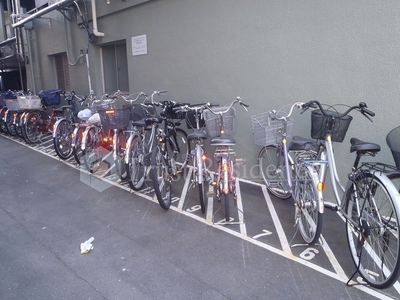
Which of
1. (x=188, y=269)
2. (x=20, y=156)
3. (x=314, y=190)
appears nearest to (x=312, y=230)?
(x=314, y=190)

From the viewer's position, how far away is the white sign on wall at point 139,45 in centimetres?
606

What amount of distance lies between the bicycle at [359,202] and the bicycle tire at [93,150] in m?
3.56

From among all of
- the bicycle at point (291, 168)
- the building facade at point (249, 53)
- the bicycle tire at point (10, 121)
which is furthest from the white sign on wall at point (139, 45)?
the bicycle tire at point (10, 121)

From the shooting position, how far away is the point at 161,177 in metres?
3.66

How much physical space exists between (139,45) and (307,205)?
4.92 meters

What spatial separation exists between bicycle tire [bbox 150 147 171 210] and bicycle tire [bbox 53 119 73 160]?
3.18 m

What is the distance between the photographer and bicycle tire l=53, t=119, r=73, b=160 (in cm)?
591

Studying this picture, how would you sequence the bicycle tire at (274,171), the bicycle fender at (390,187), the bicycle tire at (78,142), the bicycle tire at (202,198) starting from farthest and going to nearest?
the bicycle tire at (78,142) → the bicycle tire at (274,171) → the bicycle tire at (202,198) → the bicycle fender at (390,187)

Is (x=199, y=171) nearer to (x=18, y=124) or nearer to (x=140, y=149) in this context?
(x=140, y=149)

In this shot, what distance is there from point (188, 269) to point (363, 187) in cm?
165

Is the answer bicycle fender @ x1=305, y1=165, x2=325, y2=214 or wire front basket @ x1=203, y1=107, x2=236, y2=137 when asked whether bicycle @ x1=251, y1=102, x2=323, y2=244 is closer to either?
bicycle fender @ x1=305, y1=165, x2=325, y2=214

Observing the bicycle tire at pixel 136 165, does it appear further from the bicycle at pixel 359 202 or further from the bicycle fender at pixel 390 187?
the bicycle fender at pixel 390 187

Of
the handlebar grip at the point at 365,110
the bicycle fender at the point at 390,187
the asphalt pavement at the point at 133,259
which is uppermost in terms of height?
the handlebar grip at the point at 365,110

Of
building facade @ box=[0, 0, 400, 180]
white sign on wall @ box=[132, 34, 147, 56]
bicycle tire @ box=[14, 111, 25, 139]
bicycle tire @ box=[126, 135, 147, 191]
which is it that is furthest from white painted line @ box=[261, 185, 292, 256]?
bicycle tire @ box=[14, 111, 25, 139]
